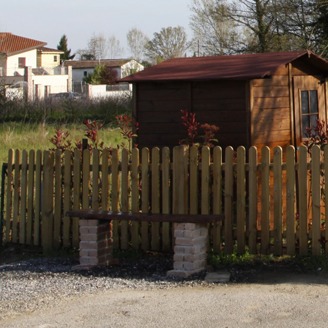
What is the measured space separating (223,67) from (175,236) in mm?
3316

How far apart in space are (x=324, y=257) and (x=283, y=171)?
106cm

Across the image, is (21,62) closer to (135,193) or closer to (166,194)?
(135,193)

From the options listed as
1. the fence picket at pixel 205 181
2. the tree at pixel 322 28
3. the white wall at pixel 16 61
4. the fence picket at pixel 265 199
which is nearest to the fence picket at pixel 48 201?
the fence picket at pixel 205 181

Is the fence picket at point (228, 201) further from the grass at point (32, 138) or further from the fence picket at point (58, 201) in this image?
the grass at point (32, 138)

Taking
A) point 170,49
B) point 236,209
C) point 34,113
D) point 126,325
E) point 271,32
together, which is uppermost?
point 170,49

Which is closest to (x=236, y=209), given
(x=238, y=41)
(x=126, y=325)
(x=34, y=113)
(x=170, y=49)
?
(x=126, y=325)

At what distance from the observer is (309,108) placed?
1156 cm

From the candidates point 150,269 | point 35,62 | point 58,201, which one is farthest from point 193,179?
point 35,62

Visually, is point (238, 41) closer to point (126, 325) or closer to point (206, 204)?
point (206, 204)

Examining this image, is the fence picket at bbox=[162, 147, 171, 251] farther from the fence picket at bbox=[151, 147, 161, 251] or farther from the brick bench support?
the brick bench support

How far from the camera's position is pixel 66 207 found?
1033 centimetres

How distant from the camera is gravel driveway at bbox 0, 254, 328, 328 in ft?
22.2

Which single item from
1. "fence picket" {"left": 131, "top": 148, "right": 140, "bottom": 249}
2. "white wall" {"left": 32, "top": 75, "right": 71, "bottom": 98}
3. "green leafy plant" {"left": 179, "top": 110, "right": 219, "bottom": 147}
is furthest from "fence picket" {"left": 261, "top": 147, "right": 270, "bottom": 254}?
"white wall" {"left": 32, "top": 75, "right": 71, "bottom": 98}

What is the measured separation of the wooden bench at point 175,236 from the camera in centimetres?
857
